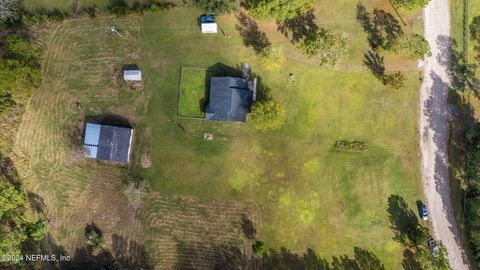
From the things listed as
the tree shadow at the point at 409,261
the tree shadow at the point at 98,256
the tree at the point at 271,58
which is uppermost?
the tree at the point at 271,58

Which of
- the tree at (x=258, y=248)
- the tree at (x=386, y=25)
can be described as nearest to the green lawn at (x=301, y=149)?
the tree at (x=258, y=248)

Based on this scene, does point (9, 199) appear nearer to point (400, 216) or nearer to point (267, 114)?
point (267, 114)

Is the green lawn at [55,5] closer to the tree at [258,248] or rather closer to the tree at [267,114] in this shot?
the tree at [267,114]

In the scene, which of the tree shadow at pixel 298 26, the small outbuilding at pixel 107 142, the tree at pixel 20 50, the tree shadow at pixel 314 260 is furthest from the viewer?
the tree shadow at pixel 298 26

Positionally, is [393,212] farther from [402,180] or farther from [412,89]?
[412,89]

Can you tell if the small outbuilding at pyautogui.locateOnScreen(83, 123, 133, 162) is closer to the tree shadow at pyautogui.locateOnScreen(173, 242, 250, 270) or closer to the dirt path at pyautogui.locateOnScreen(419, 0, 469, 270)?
the tree shadow at pyautogui.locateOnScreen(173, 242, 250, 270)

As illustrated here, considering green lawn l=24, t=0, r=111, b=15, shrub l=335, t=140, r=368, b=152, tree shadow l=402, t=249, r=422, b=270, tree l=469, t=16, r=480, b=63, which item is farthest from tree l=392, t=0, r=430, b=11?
green lawn l=24, t=0, r=111, b=15
